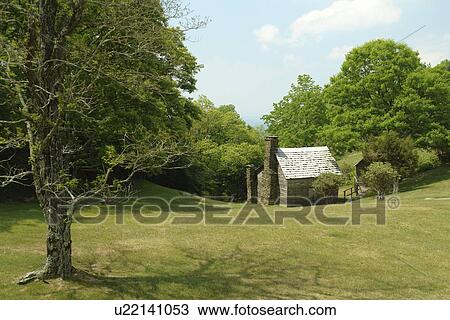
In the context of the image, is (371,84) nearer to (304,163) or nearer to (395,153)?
(395,153)

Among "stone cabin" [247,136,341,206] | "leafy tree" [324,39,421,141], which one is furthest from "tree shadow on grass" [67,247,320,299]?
"leafy tree" [324,39,421,141]

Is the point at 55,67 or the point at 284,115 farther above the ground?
the point at 284,115

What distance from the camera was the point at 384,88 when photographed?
142ft

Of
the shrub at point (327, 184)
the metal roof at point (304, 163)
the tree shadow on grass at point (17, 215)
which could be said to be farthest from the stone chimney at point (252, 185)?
the tree shadow on grass at point (17, 215)

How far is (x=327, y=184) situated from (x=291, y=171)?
335cm

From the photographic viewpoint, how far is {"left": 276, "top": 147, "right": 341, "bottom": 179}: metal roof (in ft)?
121

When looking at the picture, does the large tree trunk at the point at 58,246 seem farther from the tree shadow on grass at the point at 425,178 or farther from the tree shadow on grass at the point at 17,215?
the tree shadow on grass at the point at 425,178

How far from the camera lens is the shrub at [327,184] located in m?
35.2

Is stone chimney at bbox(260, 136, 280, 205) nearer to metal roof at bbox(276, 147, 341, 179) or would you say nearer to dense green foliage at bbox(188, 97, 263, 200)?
metal roof at bbox(276, 147, 341, 179)

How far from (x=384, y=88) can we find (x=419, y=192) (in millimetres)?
12496

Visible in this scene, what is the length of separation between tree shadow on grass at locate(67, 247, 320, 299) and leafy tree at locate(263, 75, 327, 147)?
152 feet

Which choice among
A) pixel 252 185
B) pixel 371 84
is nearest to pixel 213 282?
pixel 252 185

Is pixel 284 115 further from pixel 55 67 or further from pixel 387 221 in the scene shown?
pixel 55 67

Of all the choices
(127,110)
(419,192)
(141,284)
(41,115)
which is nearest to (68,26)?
(41,115)
